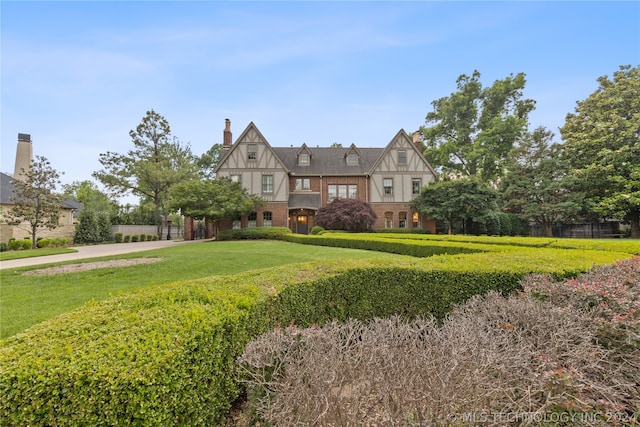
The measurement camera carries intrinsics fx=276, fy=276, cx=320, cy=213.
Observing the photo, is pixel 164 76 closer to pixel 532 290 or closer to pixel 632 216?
pixel 532 290

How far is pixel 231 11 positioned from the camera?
9.23 m

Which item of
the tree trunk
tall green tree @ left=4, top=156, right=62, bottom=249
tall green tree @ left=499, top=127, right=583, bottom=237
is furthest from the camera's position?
Answer: tall green tree @ left=499, top=127, right=583, bottom=237

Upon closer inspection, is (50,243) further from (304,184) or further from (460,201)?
(460,201)

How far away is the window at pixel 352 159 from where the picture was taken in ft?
87.1

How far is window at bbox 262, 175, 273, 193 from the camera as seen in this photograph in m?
24.2

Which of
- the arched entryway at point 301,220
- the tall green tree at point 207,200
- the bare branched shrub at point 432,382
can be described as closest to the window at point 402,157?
the arched entryway at point 301,220

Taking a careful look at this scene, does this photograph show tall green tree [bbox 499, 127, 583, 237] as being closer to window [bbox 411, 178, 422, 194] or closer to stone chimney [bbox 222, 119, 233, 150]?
window [bbox 411, 178, 422, 194]

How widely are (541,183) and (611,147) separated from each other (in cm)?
517

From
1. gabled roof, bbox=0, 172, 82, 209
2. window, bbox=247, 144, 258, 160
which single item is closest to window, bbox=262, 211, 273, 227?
window, bbox=247, 144, 258, 160

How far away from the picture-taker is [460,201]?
22703 mm

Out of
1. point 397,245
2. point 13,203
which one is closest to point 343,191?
point 397,245

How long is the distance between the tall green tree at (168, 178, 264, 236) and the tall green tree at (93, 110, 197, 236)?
947 cm

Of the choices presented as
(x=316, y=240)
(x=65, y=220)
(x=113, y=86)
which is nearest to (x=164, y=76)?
(x=113, y=86)

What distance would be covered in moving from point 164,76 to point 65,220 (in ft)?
63.5
